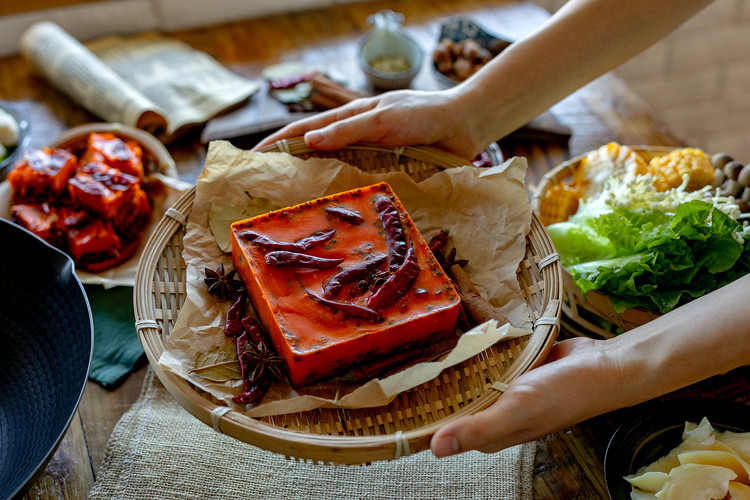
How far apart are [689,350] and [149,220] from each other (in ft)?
5.61

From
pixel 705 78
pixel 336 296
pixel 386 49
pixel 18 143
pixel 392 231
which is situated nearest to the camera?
pixel 336 296

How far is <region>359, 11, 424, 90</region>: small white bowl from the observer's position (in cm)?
268

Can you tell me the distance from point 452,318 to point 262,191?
0.68m

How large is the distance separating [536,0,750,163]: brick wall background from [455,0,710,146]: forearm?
232cm

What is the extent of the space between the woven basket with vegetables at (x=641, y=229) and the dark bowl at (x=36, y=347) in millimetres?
1211

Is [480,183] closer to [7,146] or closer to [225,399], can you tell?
[225,399]

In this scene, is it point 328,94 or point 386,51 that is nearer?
point 328,94

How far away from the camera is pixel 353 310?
4.91ft

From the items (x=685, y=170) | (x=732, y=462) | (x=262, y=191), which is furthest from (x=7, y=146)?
(x=732, y=462)

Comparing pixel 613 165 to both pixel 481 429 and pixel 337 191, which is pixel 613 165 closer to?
pixel 337 191

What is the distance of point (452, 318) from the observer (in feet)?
5.16

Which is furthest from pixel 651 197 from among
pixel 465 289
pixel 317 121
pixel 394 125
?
pixel 317 121

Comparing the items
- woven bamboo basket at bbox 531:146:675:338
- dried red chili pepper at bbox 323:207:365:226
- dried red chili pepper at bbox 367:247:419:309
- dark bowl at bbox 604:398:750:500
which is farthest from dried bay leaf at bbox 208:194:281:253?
dark bowl at bbox 604:398:750:500

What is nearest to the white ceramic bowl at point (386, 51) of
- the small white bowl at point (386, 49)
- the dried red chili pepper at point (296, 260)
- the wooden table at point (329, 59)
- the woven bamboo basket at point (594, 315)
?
the small white bowl at point (386, 49)
